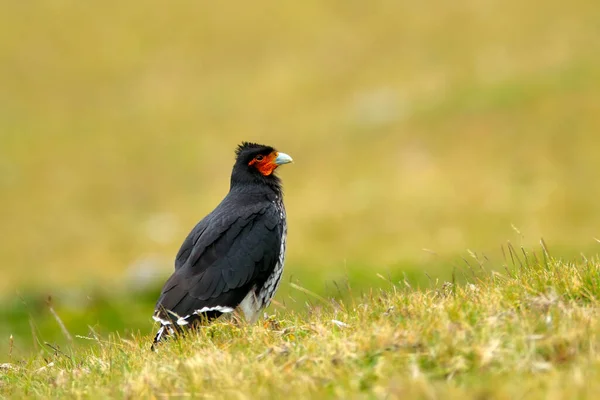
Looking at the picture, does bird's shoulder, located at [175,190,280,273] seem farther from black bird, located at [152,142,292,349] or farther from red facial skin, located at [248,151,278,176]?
red facial skin, located at [248,151,278,176]

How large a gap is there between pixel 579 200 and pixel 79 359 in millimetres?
25804

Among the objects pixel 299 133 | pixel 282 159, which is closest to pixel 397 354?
pixel 282 159

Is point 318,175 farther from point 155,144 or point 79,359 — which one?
point 79,359

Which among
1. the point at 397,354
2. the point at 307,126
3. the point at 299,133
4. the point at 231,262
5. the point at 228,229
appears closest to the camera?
the point at 397,354

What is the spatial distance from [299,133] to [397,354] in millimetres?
38925

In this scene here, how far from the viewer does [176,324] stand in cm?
916

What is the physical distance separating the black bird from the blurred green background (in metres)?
8.60

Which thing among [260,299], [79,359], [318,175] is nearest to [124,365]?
[79,359]

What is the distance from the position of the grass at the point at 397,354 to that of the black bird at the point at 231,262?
1.59 meters

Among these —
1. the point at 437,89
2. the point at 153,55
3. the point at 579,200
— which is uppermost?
the point at 153,55

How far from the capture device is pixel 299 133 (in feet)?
147

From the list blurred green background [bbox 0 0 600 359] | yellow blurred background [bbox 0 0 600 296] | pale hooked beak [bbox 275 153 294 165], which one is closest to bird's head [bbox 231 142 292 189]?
pale hooked beak [bbox 275 153 294 165]

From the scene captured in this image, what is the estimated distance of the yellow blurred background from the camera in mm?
32281

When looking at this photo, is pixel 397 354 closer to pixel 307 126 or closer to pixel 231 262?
pixel 231 262
